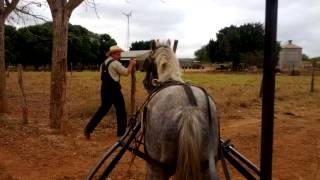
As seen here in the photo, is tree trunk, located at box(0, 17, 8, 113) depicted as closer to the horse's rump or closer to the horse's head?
the horse's head

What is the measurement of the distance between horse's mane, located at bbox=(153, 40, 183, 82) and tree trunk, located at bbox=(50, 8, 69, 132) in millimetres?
6183

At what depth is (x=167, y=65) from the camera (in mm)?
5309

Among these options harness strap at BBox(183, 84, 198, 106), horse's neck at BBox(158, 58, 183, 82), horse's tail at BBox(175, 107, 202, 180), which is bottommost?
horse's tail at BBox(175, 107, 202, 180)

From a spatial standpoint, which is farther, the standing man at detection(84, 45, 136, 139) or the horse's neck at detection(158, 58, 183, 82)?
the standing man at detection(84, 45, 136, 139)

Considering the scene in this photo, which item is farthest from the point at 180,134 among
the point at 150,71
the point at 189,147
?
the point at 150,71

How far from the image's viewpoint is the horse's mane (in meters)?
5.24

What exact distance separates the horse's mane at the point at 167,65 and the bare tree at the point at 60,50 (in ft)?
20.3

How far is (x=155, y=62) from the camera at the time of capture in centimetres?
564

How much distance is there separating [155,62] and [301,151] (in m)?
5.41

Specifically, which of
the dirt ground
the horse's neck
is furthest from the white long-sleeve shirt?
the horse's neck

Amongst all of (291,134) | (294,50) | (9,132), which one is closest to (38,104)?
(9,132)

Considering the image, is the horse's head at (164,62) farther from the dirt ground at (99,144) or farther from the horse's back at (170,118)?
the dirt ground at (99,144)

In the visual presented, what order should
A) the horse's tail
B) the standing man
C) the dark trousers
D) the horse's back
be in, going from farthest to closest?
the dark trousers
the standing man
the horse's back
the horse's tail

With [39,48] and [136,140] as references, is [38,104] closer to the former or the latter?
[136,140]
